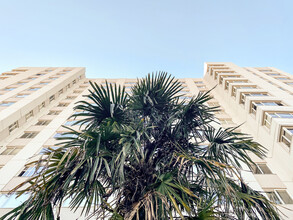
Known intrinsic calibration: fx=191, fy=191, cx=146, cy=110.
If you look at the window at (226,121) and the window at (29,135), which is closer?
the window at (29,135)

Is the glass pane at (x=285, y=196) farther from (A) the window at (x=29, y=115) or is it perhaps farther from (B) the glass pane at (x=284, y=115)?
(A) the window at (x=29, y=115)

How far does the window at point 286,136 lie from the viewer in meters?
11.4

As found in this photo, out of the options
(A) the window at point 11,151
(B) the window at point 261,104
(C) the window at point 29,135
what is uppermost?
(B) the window at point 261,104

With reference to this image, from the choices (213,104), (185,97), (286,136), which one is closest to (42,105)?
(185,97)

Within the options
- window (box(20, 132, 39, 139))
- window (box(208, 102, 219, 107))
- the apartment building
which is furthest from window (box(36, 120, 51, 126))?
window (box(208, 102, 219, 107))

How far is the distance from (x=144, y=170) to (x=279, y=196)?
9772 mm

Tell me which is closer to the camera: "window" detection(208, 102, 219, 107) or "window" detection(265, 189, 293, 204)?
"window" detection(265, 189, 293, 204)

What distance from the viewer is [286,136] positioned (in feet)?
38.6

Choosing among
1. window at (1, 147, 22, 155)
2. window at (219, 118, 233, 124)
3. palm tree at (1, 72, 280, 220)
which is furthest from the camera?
window at (219, 118, 233, 124)

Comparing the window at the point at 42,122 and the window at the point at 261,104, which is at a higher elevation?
the window at the point at 261,104

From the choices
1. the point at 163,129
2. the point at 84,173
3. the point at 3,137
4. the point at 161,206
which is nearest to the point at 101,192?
the point at 84,173

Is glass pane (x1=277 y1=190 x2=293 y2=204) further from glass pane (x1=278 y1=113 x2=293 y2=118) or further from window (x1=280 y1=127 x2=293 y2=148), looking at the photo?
glass pane (x1=278 y1=113 x2=293 y2=118)

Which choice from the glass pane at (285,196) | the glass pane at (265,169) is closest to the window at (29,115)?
the glass pane at (265,169)

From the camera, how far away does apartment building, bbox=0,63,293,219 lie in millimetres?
11039
